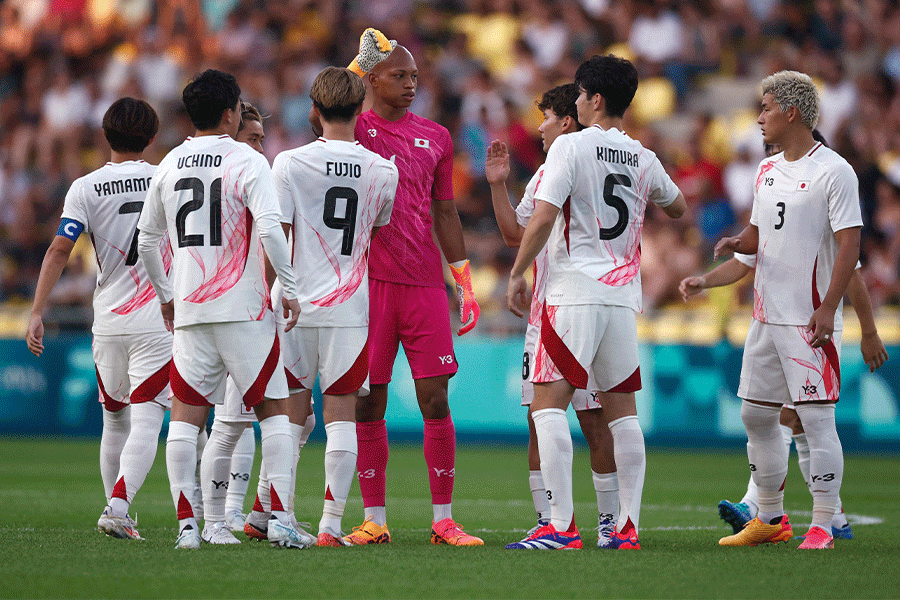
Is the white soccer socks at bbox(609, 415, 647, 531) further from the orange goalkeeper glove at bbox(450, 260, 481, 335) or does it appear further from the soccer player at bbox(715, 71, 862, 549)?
the orange goalkeeper glove at bbox(450, 260, 481, 335)

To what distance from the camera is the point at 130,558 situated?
5.43 metres

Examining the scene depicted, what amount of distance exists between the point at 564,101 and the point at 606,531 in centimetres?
242

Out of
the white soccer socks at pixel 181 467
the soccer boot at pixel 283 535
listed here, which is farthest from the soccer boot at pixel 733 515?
the white soccer socks at pixel 181 467

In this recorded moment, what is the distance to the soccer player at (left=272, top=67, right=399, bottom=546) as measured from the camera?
6113 mm

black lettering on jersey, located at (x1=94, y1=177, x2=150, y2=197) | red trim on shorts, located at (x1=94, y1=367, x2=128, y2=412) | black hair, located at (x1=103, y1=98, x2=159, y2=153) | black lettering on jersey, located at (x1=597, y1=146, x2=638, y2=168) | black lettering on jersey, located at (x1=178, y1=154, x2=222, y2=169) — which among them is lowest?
red trim on shorts, located at (x1=94, y1=367, x2=128, y2=412)

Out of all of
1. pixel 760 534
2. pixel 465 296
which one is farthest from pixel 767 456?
pixel 465 296

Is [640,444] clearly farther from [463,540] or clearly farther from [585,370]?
[463,540]

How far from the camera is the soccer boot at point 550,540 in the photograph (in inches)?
236

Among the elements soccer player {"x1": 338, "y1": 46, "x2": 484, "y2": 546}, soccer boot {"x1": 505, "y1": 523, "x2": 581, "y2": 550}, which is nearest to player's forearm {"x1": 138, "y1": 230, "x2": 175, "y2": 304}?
soccer player {"x1": 338, "y1": 46, "x2": 484, "y2": 546}

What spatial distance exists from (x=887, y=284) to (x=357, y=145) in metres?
9.13

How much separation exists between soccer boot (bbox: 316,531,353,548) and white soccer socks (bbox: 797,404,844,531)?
245cm

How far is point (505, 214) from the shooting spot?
6.64m

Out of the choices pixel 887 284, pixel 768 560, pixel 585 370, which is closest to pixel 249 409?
pixel 585 370

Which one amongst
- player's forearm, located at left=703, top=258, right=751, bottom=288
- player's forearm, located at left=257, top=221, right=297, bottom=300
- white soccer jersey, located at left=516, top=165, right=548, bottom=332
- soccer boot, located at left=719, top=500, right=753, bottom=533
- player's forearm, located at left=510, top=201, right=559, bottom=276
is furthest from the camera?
soccer boot, located at left=719, top=500, right=753, bottom=533
